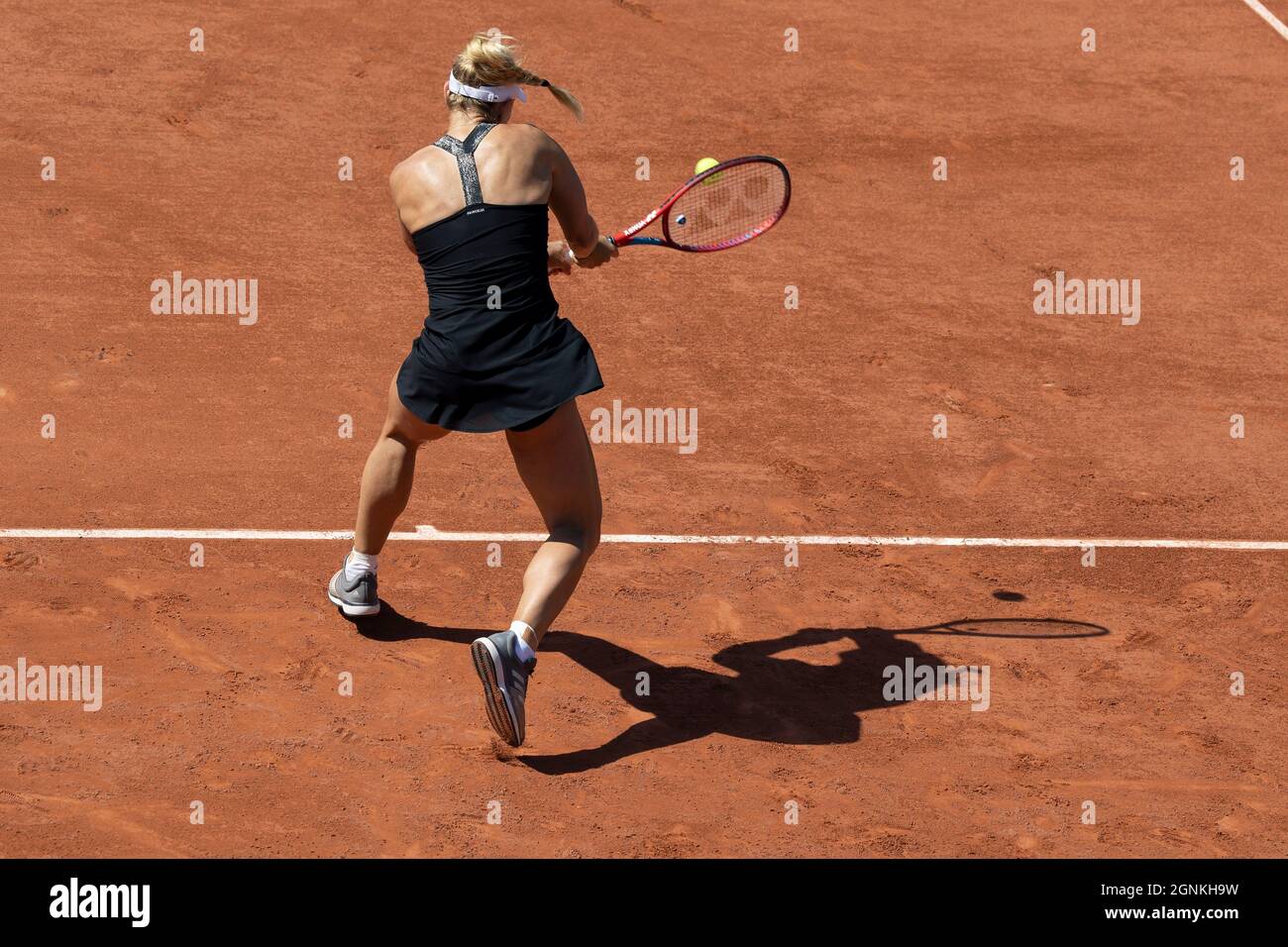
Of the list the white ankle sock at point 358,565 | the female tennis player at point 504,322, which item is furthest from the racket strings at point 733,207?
the white ankle sock at point 358,565

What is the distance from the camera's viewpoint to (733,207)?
7.27m

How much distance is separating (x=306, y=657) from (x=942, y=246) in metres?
5.58

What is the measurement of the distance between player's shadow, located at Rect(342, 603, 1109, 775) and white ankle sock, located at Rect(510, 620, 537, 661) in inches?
16.7

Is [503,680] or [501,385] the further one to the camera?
[501,385]

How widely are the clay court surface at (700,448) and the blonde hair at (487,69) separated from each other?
208cm

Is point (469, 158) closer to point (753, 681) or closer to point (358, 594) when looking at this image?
point (358, 594)

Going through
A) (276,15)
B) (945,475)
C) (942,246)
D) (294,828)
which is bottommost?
(294,828)

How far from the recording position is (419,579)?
700cm

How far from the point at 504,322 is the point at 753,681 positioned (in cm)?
174

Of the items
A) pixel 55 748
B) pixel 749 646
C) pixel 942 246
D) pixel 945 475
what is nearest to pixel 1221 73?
pixel 942 246

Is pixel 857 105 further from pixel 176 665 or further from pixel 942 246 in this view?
pixel 176 665

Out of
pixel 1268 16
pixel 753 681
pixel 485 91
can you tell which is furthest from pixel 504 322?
pixel 1268 16

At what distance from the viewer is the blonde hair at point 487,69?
226 inches

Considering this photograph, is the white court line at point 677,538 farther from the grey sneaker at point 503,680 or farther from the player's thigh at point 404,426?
the grey sneaker at point 503,680
